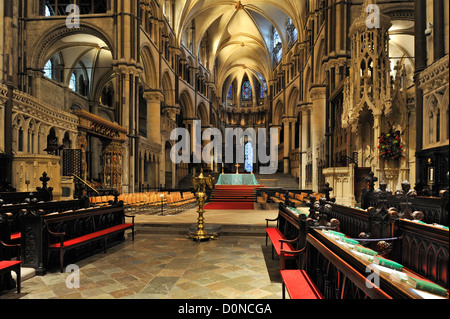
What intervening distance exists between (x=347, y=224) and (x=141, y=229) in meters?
5.39

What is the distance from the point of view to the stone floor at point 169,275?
3496mm

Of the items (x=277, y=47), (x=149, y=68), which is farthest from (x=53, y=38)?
(x=277, y=47)

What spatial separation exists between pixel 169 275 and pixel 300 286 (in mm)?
2092

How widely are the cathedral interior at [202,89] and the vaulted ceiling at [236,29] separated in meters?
0.18

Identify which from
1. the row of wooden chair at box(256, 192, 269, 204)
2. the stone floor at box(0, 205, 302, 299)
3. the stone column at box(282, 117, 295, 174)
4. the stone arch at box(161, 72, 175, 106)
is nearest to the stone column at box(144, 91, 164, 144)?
the stone arch at box(161, 72, 175, 106)

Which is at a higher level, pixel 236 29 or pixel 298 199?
pixel 236 29

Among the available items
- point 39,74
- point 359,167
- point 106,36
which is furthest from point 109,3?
point 359,167

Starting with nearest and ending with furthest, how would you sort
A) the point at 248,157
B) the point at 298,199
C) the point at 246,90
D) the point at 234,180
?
1. the point at 298,199
2. the point at 234,180
3. the point at 248,157
4. the point at 246,90

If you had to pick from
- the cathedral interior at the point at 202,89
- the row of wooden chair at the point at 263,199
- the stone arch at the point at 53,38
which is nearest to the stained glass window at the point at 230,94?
the cathedral interior at the point at 202,89

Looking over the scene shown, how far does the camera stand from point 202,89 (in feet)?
109

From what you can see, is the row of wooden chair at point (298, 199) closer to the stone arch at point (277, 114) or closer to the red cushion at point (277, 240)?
the red cushion at point (277, 240)

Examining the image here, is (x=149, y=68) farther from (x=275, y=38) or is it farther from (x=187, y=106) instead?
(x=275, y=38)

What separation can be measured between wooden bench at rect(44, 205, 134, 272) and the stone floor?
0.37 m

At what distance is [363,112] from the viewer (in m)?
10.7
